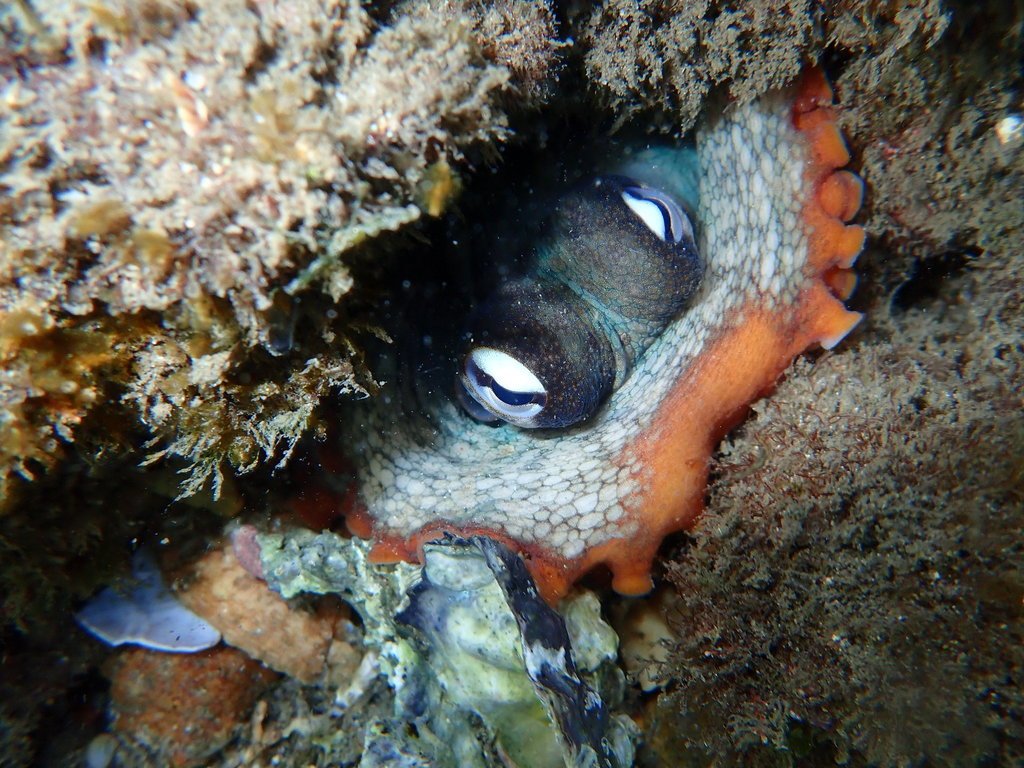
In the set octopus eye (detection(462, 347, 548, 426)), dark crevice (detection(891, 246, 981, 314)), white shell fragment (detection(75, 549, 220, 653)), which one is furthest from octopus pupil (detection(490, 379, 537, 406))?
white shell fragment (detection(75, 549, 220, 653))

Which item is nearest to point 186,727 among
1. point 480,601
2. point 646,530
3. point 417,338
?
point 480,601

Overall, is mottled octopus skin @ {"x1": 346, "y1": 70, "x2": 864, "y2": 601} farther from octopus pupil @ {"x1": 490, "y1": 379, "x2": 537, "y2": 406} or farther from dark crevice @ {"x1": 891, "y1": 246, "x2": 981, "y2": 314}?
dark crevice @ {"x1": 891, "y1": 246, "x2": 981, "y2": 314}

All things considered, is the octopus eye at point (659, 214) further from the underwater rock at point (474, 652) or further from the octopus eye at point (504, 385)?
the underwater rock at point (474, 652)

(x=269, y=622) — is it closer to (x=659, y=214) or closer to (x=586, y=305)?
(x=586, y=305)

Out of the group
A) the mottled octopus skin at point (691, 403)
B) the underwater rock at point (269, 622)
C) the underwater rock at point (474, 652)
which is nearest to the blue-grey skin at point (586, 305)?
the mottled octopus skin at point (691, 403)

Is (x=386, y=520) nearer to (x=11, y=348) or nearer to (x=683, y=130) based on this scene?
(x=11, y=348)

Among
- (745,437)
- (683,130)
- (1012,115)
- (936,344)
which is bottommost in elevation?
(745,437)
